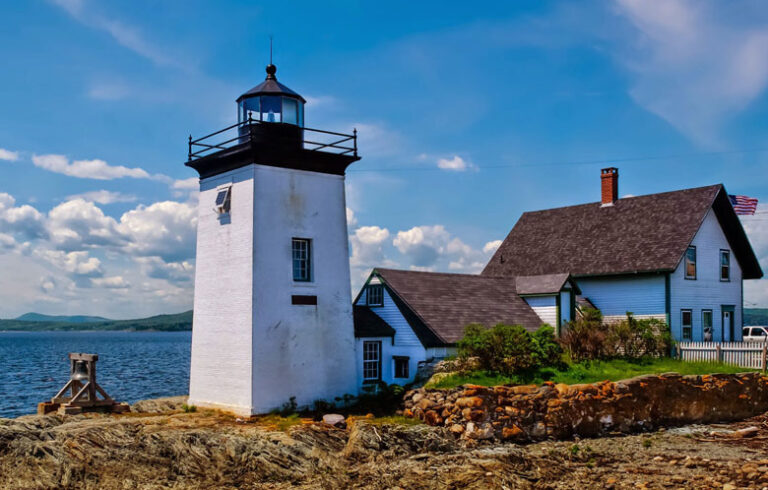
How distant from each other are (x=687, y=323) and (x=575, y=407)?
10586 mm

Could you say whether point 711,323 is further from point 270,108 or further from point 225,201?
point 225,201

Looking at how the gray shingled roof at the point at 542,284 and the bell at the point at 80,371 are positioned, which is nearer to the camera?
the bell at the point at 80,371

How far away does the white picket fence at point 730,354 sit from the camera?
23516 millimetres

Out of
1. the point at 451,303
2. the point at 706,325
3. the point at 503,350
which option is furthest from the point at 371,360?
the point at 706,325

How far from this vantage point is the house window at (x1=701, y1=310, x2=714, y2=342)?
1107 inches

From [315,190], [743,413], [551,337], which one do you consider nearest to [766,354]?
[743,413]

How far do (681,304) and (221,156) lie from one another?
17.4m

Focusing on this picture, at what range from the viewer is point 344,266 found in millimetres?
20609

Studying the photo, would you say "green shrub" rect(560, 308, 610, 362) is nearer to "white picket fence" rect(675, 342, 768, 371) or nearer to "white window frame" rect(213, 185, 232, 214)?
"white picket fence" rect(675, 342, 768, 371)

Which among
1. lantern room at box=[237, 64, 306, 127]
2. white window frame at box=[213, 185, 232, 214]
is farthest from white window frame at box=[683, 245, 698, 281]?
white window frame at box=[213, 185, 232, 214]

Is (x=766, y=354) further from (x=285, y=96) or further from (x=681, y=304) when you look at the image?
(x=285, y=96)

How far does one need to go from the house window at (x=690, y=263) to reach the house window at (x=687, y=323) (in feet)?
4.40

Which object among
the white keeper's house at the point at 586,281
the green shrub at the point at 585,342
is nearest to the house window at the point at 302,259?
the white keeper's house at the point at 586,281

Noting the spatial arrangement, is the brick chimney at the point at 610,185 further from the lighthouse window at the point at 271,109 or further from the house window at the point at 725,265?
the lighthouse window at the point at 271,109
